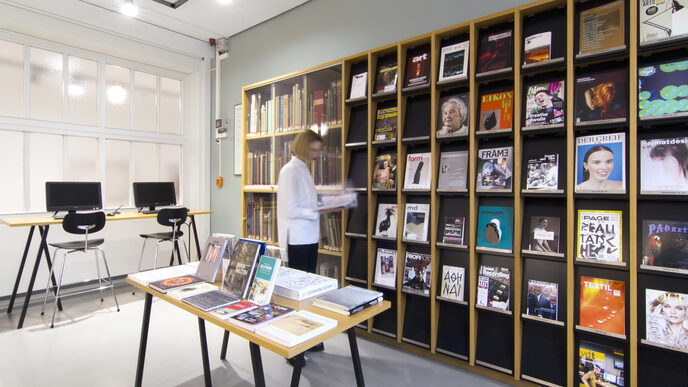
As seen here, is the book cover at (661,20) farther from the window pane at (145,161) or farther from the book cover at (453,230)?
the window pane at (145,161)

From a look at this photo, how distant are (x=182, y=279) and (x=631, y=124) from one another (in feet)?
8.83

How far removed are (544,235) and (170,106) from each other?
5253 mm

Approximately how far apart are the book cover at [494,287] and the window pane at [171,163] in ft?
15.2

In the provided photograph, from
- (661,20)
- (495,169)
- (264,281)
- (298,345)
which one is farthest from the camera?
(495,169)

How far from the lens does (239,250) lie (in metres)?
1.86

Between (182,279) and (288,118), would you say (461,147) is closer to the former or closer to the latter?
(288,118)

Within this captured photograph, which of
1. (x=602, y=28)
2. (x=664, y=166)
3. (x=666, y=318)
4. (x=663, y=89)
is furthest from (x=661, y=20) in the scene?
(x=666, y=318)

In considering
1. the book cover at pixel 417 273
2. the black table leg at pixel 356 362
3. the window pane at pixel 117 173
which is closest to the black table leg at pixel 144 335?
the black table leg at pixel 356 362

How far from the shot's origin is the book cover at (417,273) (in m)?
2.71

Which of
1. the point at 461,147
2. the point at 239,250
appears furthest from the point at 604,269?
the point at 239,250

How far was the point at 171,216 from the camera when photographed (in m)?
4.29

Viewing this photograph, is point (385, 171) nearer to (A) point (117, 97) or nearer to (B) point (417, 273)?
(B) point (417, 273)

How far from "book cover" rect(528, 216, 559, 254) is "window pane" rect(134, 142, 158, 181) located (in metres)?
4.99

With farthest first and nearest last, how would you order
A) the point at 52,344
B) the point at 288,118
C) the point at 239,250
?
the point at 288,118, the point at 52,344, the point at 239,250
